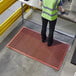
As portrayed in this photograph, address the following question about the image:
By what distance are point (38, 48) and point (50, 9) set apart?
2.81 ft

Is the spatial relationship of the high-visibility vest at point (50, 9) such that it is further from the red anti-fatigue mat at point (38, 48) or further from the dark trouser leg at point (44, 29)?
the red anti-fatigue mat at point (38, 48)

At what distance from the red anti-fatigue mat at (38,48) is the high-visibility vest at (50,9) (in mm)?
672

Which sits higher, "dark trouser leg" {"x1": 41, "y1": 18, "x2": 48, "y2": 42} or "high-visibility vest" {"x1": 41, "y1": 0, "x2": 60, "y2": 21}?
"high-visibility vest" {"x1": 41, "y1": 0, "x2": 60, "y2": 21}

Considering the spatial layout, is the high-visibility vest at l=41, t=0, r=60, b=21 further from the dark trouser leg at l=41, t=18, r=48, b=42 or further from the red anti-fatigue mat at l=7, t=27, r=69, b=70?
the red anti-fatigue mat at l=7, t=27, r=69, b=70

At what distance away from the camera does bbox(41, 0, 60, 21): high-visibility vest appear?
2209 millimetres

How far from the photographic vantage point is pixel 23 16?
10.9 feet

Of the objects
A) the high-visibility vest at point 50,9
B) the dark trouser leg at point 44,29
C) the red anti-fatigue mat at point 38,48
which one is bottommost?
the red anti-fatigue mat at point 38,48

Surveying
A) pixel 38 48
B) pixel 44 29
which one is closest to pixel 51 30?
pixel 44 29

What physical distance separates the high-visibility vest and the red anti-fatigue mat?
0.67 m

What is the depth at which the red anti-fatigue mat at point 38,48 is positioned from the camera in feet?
8.79

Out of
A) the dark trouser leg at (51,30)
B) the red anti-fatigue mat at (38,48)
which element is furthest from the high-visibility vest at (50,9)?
the red anti-fatigue mat at (38,48)

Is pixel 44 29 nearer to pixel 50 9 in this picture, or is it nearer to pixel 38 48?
pixel 38 48

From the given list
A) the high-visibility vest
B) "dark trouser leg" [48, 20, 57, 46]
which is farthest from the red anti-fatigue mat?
the high-visibility vest

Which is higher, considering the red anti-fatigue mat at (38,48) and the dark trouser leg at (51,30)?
the dark trouser leg at (51,30)
